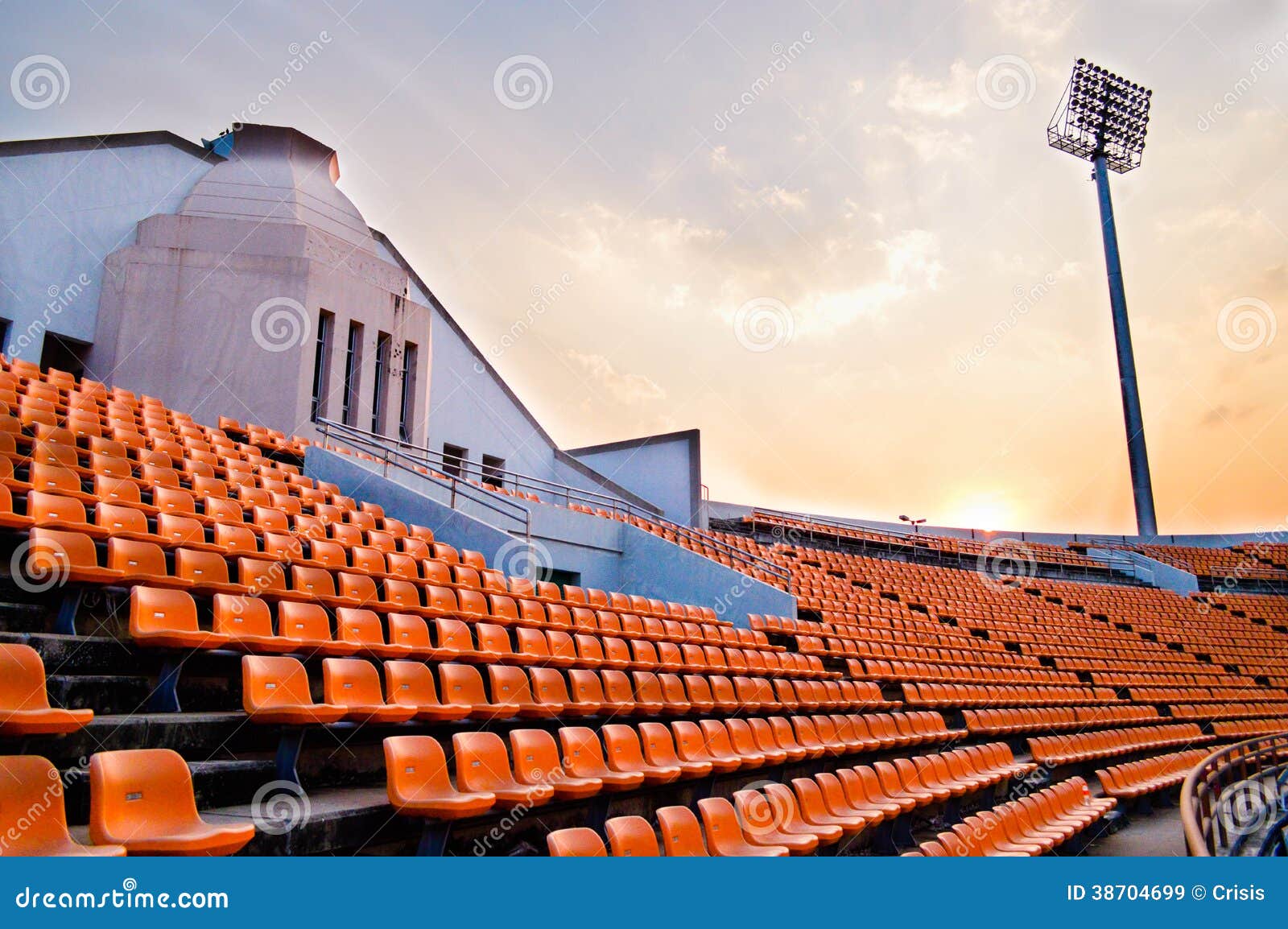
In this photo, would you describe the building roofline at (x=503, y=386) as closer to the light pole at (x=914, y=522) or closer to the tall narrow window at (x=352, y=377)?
the tall narrow window at (x=352, y=377)

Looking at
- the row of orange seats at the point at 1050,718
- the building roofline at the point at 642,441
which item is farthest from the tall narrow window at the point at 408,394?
the row of orange seats at the point at 1050,718

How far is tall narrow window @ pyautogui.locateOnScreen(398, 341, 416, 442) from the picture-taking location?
472 inches

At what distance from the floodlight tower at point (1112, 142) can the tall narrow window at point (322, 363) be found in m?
18.4

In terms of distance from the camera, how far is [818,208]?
13.4m

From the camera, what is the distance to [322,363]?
1093 centimetres

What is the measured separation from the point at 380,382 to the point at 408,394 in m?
0.47

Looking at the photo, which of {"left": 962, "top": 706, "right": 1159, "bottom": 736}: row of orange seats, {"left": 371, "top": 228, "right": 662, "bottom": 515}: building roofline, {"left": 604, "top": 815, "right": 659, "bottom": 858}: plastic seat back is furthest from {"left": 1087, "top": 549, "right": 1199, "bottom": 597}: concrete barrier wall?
{"left": 604, "top": 815, "right": 659, "bottom": 858}: plastic seat back

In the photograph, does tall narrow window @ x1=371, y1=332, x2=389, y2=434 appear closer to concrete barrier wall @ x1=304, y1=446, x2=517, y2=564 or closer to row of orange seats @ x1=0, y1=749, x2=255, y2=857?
concrete barrier wall @ x1=304, y1=446, x2=517, y2=564

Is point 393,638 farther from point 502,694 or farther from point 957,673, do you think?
point 957,673

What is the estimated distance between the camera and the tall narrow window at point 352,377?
1117cm

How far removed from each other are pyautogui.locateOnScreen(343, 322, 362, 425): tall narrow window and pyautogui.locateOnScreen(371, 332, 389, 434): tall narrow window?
0.34 meters

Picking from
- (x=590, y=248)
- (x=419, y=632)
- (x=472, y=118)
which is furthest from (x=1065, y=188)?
(x=419, y=632)

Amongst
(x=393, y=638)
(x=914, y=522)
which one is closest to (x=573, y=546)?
(x=393, y=638)

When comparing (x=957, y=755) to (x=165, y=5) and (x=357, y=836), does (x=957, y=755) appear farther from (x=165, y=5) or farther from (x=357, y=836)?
(x=165, y=5)
